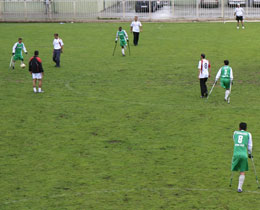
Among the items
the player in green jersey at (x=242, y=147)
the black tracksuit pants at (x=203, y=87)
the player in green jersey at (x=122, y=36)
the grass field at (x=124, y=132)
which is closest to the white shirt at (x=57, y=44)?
the grass field at (x=124, y=132)

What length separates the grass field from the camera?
598 inches

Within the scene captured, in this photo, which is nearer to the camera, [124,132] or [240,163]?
[240,163]

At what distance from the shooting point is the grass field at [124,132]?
15.2m

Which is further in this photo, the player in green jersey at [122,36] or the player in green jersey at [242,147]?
the player in green jersey at [122,36]

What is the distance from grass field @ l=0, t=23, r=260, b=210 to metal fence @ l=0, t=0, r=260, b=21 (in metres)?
22.3

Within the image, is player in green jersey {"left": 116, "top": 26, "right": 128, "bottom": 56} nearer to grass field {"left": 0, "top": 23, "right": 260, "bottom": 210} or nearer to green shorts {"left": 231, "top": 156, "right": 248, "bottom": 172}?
grass field {"left": 0, "top": 23, "right": 260, "bottom": 210}

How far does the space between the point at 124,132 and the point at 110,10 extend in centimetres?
4446

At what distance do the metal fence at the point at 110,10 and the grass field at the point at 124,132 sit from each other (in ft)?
73.1

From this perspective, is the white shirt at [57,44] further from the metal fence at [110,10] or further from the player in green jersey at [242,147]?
the metal fence at [110,10]

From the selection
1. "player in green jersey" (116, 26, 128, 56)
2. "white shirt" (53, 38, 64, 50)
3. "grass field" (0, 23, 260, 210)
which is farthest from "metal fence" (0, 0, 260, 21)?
"white shirt" (53, 38, 64, 50)

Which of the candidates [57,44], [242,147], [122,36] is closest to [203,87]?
[242,147]

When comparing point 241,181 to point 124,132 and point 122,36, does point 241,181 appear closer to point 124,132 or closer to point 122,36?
point 124,132

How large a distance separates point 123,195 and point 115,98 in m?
11.5

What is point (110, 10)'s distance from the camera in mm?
63625
